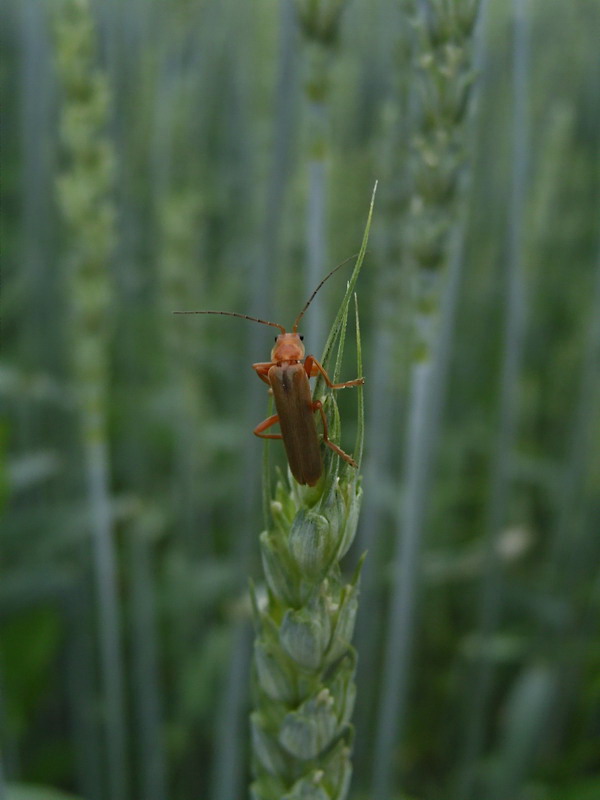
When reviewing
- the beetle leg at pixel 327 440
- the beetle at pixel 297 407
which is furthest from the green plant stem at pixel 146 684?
the beetle leg at pixel 327 440

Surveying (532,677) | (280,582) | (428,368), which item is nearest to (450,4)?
(428,368)

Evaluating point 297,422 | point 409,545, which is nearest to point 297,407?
point 297,422

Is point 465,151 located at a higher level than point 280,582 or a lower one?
higher

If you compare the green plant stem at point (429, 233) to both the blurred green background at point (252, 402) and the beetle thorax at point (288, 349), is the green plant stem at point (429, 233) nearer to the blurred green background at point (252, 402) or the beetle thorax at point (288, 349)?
the blurred green background at point (252, 402)

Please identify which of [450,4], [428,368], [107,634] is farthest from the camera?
[107,634]

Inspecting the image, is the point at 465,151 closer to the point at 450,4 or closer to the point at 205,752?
the point at 450,4

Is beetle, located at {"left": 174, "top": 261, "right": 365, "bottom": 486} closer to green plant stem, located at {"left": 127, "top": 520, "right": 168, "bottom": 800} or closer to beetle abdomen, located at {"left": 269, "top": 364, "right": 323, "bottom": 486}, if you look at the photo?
beetle abdomen, located at {"left": 269, "top": 364, "right": 323, "bottom": 486}

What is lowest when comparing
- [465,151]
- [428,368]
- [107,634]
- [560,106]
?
[107,634]

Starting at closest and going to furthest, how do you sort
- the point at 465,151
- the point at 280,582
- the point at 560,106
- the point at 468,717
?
1. the point at 280,582
2. the point at 465,151
3. the point at 468,717
4. the point at 560,106
